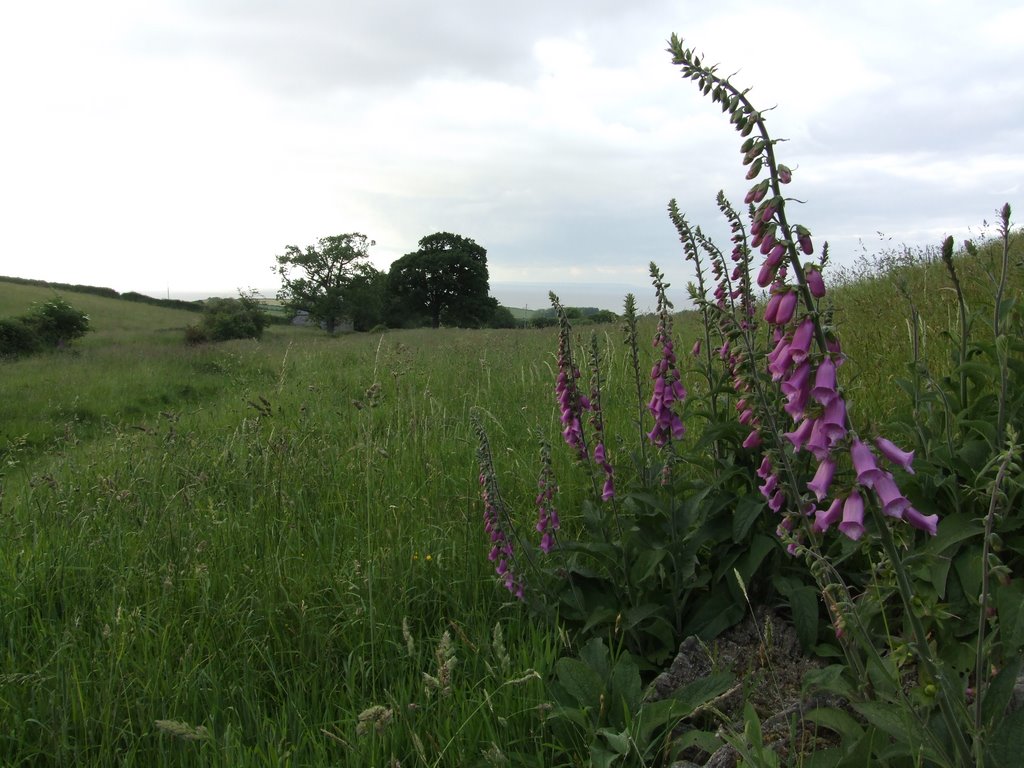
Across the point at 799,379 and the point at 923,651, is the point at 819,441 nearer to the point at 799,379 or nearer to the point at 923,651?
the point at 799,379

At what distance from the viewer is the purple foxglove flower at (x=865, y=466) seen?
140 centimetres

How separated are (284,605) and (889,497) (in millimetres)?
2687

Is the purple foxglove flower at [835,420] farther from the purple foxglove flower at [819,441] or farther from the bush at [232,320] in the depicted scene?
the bush at [232,320]

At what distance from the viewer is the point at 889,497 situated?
1409 mm

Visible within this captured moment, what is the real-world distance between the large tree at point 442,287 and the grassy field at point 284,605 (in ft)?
194

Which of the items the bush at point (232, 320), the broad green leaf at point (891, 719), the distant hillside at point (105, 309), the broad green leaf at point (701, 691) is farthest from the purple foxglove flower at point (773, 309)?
the distant hillside at point (105, 309)

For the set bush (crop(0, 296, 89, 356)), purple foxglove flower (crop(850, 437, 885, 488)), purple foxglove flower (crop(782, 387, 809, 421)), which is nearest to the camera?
purple foxglove flower (crop(850, 437, 885, 488))

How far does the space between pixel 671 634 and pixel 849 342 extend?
4108 millimetres

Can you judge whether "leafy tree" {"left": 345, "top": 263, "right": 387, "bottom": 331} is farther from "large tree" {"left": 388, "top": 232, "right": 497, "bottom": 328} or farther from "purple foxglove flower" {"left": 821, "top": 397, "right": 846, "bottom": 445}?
"purple foxglove flower" {"left": 821, "top": 397, "right": 846, "bottom": 445}

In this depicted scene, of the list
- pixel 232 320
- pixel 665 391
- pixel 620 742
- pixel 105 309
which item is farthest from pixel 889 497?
pixel 105 309

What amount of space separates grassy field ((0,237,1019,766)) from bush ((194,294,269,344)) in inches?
1071

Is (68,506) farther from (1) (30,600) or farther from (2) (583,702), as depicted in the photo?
(2) (583,702)

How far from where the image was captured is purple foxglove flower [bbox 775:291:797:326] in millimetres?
1559

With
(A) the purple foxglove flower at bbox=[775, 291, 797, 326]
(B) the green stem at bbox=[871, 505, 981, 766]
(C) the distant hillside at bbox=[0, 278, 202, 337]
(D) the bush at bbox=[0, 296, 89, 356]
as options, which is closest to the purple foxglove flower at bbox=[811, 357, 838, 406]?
(A) the purple foxglove flower at bbox=[775, 291, 797, 326]
